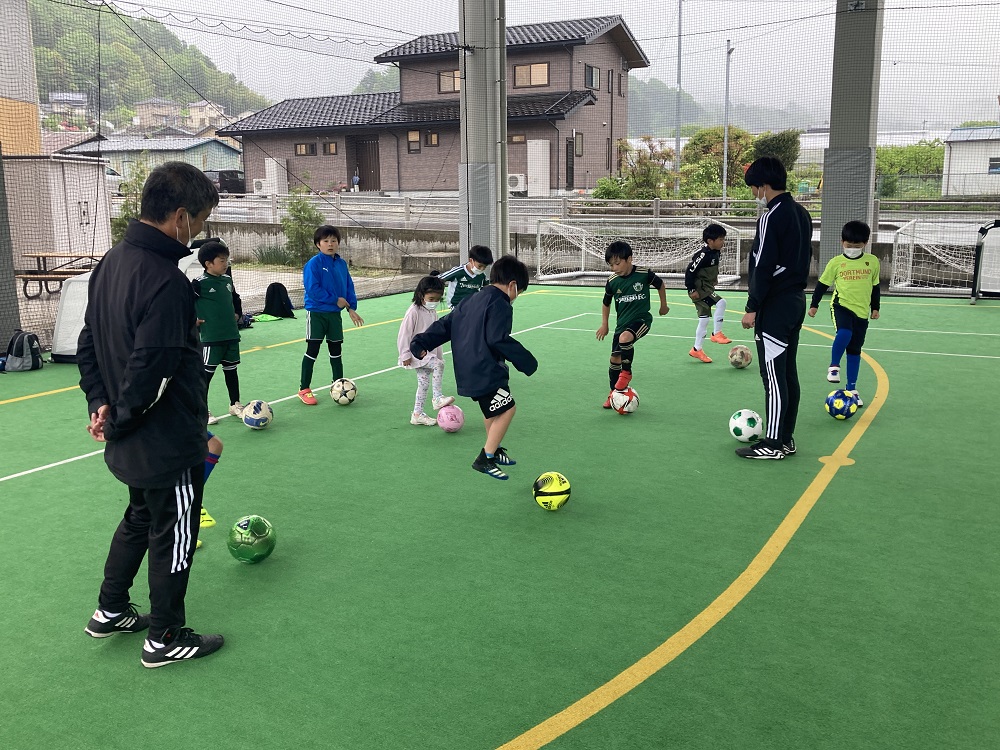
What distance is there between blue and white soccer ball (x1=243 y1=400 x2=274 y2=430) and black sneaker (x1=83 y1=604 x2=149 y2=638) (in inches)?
149

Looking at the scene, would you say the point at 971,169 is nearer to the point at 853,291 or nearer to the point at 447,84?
the point at 447,84

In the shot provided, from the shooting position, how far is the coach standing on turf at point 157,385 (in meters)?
3.54

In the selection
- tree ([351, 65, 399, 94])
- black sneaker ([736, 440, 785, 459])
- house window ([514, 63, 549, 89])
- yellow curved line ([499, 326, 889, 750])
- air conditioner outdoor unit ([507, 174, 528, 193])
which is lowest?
yellow curved line ([499, 326, 889, 750])

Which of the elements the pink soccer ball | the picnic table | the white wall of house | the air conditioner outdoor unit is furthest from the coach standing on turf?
→ the air conditioner outdoor unit

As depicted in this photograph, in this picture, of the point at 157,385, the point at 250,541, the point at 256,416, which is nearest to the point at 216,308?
the point at 256,416

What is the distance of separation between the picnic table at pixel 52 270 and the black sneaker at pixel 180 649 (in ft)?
37.0

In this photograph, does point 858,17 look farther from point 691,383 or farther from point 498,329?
point 498,329

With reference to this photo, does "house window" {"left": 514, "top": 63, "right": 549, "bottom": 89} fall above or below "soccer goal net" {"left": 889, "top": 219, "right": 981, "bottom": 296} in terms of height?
above

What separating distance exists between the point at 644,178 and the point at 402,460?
21817 mm

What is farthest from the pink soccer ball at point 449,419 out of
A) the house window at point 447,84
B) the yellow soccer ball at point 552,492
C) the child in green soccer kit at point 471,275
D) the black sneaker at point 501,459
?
the house window at point 447,84

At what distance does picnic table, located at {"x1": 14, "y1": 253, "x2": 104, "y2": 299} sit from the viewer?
15070 mm

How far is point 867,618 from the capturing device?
4320 mm

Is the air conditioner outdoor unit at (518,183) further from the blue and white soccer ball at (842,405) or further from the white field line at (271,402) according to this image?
the blue and white soccer ball at (842,405)

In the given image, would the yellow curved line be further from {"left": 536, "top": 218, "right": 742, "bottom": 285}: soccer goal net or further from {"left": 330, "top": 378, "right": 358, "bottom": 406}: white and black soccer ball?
{"left": 536, "top": 218, "right": 742, "bottom": 285}: soccer goal net
